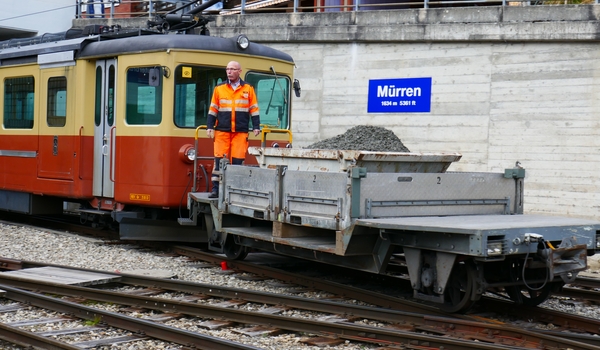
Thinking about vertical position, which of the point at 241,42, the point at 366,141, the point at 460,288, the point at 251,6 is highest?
the point at 251,6

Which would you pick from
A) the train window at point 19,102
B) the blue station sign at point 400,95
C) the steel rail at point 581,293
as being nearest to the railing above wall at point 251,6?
the blue station sign at point 400,95

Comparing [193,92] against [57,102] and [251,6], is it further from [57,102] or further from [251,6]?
[251,6]

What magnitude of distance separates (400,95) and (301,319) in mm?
8913

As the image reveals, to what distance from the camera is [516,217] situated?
A: 7.55m

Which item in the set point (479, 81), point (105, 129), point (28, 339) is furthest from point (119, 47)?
point (479, 81)

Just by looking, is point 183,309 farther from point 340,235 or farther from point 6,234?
point 6,234

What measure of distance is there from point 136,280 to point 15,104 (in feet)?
19.5

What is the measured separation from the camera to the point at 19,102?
12922 millimetres

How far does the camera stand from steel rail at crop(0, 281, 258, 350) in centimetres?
589

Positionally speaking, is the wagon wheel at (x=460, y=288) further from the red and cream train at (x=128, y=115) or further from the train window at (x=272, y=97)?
the train window at (x=272, y=97)

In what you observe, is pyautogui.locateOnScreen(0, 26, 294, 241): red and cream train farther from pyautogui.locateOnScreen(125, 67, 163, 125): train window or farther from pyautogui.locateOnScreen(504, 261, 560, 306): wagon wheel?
pyautogui.locateOnScreen(504, 261, 560, 306): wagon wheel

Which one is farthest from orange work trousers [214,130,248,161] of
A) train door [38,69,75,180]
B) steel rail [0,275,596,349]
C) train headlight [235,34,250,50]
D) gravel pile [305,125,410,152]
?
train door [38,69,75,180]

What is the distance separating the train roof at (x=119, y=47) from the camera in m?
10.4

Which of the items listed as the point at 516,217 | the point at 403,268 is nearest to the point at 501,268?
the point at 516,217
